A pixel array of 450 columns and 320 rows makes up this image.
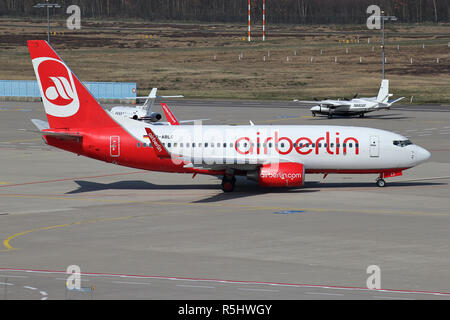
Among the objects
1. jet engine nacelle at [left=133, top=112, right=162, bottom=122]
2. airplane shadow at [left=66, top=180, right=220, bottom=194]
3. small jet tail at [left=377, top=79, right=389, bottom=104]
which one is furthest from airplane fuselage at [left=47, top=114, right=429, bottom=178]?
small jet tail at [left=377, top=79, right=389, bottom=104]

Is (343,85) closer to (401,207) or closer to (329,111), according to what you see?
(329,111)

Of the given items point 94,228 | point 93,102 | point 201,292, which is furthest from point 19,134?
point 201,292

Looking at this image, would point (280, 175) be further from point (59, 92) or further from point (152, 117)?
point (152, 117)

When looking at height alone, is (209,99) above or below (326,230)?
above

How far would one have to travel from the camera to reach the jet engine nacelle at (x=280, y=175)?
183 ft

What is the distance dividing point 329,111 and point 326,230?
7431 cm

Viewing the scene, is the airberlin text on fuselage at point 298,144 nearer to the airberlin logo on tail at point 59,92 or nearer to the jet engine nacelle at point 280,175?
the jet engine nacelle at point 280,175

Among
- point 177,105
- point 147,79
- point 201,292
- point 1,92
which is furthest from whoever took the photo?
point 147,79

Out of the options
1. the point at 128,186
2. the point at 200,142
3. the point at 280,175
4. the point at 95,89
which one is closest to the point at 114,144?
the point at 128,186

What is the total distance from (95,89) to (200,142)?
97.7 meters

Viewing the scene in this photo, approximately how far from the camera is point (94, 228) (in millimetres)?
44531

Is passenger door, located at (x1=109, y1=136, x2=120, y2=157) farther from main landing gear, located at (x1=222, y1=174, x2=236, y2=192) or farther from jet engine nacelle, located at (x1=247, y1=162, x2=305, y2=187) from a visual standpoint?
jet engine nacelle, located at (x1=247, y1=162, x2=305, y2=187)

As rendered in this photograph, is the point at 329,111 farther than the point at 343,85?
No

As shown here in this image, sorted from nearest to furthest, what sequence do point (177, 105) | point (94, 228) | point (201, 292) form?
point (201, 292) < point (94, 228) < point (177, 105)
